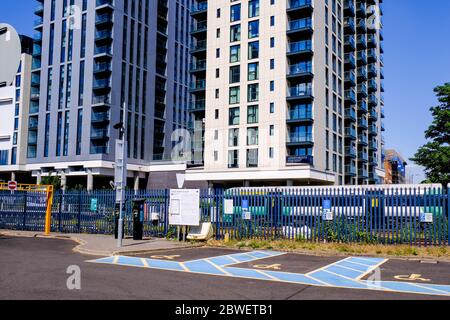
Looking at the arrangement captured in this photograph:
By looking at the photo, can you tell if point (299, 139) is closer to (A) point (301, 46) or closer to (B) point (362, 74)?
(A) point (301, 46)

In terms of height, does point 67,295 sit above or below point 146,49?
below

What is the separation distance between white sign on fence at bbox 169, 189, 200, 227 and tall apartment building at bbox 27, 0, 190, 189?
42655mm

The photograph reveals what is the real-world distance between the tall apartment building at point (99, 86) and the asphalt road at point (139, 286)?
162 feet

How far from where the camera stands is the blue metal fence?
16594 mm

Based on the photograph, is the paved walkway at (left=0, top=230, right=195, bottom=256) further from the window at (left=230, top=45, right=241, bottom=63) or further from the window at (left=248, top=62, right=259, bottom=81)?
the window at (left=230, top=45, right=241, bottom=63)

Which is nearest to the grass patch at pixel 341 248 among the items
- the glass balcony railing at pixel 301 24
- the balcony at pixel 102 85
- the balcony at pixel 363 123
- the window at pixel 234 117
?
the window at pixel 234 117

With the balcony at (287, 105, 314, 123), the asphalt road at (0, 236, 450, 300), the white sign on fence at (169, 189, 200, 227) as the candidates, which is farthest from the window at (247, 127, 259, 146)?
the asphalt road at (0, 236, 450, 300)

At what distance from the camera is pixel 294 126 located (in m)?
52.3

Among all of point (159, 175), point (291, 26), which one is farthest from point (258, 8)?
point (159, 175)

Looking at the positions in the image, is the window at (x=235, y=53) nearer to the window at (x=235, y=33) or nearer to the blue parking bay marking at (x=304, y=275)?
the window at (x=235, y=33)

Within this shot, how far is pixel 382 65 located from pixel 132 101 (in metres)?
48.9

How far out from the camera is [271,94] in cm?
5238

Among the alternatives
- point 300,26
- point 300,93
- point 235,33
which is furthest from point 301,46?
point 235,33
